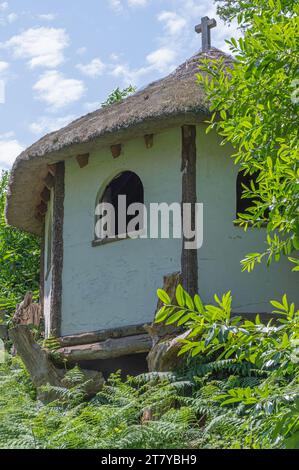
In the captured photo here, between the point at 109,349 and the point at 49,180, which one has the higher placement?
the point at 49,180

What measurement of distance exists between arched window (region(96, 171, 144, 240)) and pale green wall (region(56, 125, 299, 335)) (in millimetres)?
285

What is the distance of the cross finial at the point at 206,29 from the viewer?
11.4m

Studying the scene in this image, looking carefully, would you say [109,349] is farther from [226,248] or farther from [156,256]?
[226,248]

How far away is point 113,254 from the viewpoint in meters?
9.66

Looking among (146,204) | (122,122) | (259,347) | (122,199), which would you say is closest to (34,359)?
(146,204)

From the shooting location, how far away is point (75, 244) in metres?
10.2

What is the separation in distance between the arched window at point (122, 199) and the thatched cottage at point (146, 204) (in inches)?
12.2

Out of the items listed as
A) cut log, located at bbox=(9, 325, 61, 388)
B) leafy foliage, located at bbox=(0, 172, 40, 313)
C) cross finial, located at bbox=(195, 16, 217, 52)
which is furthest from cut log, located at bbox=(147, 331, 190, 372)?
leafy foliage, located at bbox=(0, 172, 40, 313)

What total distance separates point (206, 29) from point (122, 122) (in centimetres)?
306

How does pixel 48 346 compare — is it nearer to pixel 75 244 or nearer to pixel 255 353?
pixel 75 244

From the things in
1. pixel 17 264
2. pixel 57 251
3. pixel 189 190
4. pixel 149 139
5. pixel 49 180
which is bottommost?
pixel 17 264

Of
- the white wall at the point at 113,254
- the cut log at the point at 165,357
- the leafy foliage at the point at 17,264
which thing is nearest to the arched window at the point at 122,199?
the white wall at the point at 113,254

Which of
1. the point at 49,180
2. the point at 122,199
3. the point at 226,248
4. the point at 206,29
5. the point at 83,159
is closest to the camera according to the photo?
the point at 226,248
